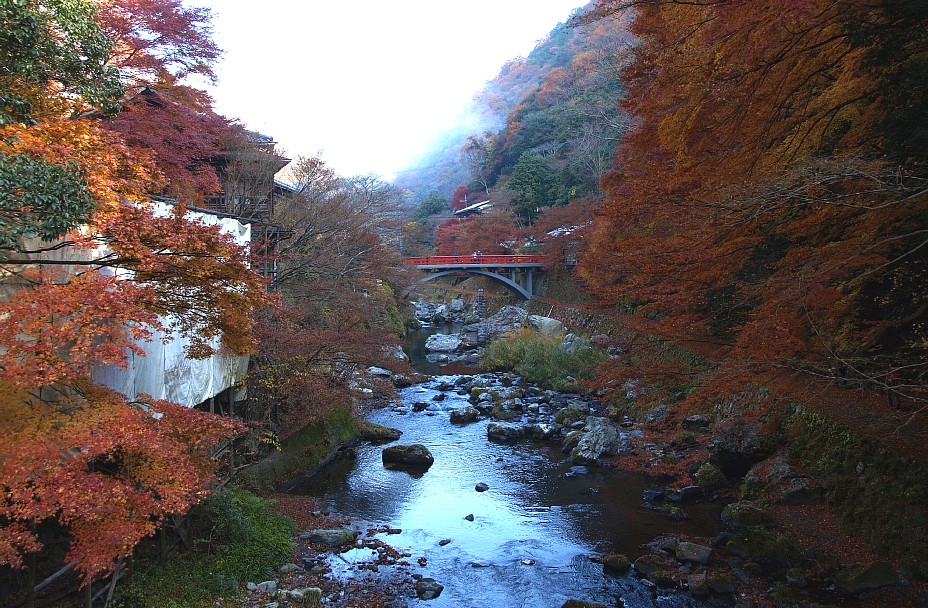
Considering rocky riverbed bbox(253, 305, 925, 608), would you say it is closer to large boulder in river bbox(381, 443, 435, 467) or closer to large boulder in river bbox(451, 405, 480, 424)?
large boulder in river bbox(381, 443, 435, 467)

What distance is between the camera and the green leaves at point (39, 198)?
14.4 feet

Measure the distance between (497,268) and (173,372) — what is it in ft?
77.9

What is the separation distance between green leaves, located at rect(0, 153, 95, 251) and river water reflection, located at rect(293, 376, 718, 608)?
6606 millimetres

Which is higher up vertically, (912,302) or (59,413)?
(59,413)

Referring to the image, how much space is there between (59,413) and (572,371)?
1802cm

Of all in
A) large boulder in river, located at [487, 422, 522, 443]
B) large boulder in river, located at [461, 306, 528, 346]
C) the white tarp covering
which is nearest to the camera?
the white tarp covering

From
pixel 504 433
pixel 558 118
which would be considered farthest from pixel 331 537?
pixel 558 118

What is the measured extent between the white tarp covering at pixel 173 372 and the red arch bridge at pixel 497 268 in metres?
17.5

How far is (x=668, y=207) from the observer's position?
768cm

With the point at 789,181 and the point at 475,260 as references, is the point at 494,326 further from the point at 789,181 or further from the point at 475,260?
the point at 789,181

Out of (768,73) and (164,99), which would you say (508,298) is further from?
(768,73)

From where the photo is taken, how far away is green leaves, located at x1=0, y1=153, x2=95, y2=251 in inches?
172

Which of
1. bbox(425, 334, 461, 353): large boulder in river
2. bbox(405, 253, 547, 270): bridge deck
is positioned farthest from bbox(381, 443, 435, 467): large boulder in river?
bbox(425, 334, 461, 353): large boulder in river

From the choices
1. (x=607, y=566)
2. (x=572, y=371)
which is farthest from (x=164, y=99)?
(x=572, y=371)
